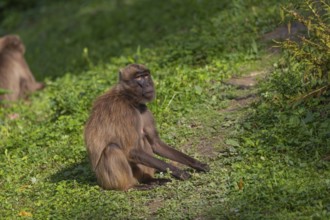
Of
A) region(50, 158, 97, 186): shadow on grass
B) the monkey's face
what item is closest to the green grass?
region(50, 158, 97, 186): shadow on grass

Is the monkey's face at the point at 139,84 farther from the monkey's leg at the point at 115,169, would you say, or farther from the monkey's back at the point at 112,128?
the monkey's leg at the point at 115,169

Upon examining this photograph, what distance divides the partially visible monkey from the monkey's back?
18.5 ft

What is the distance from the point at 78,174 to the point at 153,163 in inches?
47.3

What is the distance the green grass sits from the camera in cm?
677

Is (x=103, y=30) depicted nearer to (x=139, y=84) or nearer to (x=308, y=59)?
(x=139, y=84)

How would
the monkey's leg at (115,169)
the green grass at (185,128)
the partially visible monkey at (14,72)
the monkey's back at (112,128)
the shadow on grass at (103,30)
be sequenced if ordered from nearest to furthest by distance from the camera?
the green grass at (185,128)
the monkey's leg at (115,169)
the monkey's back at (112,128)
the partially visible monkey at (14,72)
the shadow on grass at (103,30)

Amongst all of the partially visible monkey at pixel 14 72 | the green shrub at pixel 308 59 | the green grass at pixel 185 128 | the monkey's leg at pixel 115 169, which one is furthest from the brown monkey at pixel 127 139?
the partially visible monkey at pixel 14 72

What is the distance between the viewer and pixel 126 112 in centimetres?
762

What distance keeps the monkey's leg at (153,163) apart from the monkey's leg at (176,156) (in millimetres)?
148

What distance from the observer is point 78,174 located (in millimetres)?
8273

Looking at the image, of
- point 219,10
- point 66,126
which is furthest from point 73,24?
point 66,126

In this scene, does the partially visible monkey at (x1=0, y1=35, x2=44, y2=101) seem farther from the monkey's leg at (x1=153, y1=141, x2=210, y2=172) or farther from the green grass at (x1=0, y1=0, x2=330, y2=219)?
the monkey's leg at (x1=153, y1=141, x2=210, y2=172)

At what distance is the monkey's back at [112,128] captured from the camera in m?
7.54

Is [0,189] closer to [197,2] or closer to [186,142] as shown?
[186,142]
